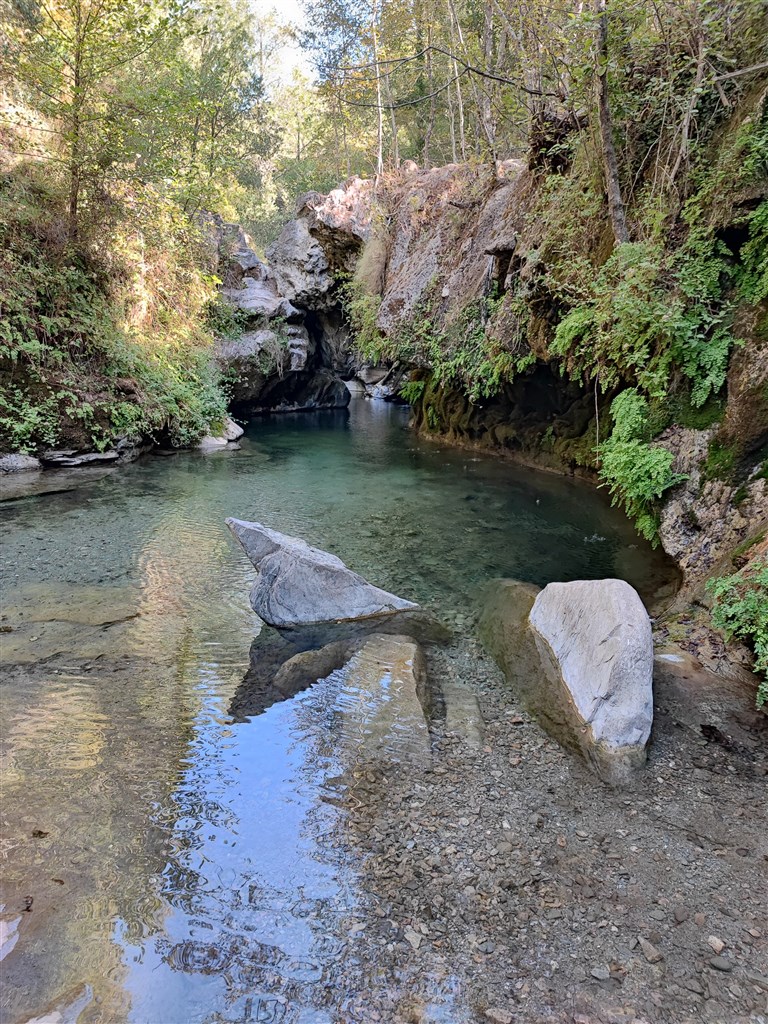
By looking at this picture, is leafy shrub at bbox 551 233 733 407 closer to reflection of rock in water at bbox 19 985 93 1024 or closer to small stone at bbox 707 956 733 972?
small stone at bbox 707 956 733 972

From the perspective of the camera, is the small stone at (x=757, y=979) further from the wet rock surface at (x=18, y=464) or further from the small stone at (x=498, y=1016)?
the wet rock surface at (x=18, y=464)

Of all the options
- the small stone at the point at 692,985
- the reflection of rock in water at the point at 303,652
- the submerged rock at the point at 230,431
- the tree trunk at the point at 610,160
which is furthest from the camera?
the submerged rock at the point at 230,431

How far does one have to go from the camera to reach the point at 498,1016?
2.03 meters

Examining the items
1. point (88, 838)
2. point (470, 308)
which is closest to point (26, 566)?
point (88, 838)

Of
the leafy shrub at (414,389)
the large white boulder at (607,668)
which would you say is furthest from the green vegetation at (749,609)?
the leafy shrub at (414,389)

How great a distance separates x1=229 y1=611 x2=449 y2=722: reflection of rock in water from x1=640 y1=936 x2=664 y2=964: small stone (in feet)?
9.00

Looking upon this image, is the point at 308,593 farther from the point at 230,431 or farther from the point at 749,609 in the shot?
the point at 230,431

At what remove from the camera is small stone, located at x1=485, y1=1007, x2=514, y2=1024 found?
6.59 feet

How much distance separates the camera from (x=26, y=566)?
6.57 m

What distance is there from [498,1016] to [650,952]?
0.72 meters

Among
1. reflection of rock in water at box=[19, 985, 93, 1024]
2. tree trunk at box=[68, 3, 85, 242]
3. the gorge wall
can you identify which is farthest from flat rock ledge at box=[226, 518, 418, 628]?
tree trunk at box=[68, 3, 85, 242]

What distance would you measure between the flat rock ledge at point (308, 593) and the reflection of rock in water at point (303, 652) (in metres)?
0.11

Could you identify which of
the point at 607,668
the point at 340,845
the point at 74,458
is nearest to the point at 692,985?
the point at 340,845

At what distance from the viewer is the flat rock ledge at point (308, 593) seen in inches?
218
